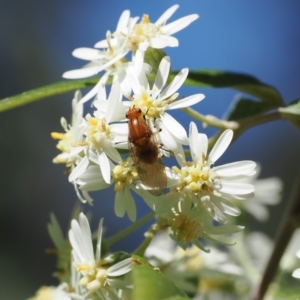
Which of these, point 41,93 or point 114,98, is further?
point 41,93

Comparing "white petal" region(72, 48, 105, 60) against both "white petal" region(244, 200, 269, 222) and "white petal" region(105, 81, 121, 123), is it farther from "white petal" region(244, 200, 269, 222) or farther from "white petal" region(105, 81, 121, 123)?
"white petal" region(244, 200, 269, 222)

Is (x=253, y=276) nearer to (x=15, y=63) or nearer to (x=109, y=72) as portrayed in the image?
(x=109, y=72)

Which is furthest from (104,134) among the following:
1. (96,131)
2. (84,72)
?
(84,72)

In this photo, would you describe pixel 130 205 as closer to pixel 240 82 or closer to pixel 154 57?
pixel 154 57

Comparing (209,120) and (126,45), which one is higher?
(126,45)

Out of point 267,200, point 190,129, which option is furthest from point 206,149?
point 267,200

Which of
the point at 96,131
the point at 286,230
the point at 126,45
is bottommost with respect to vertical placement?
the point at 286,230

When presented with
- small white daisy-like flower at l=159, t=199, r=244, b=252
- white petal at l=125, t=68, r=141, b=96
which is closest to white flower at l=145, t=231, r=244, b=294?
small white daisy-like flower at l=159, t=199, r=244, b=252

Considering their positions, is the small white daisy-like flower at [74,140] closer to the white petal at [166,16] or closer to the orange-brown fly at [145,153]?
the orange-brown fly at [145,153]
